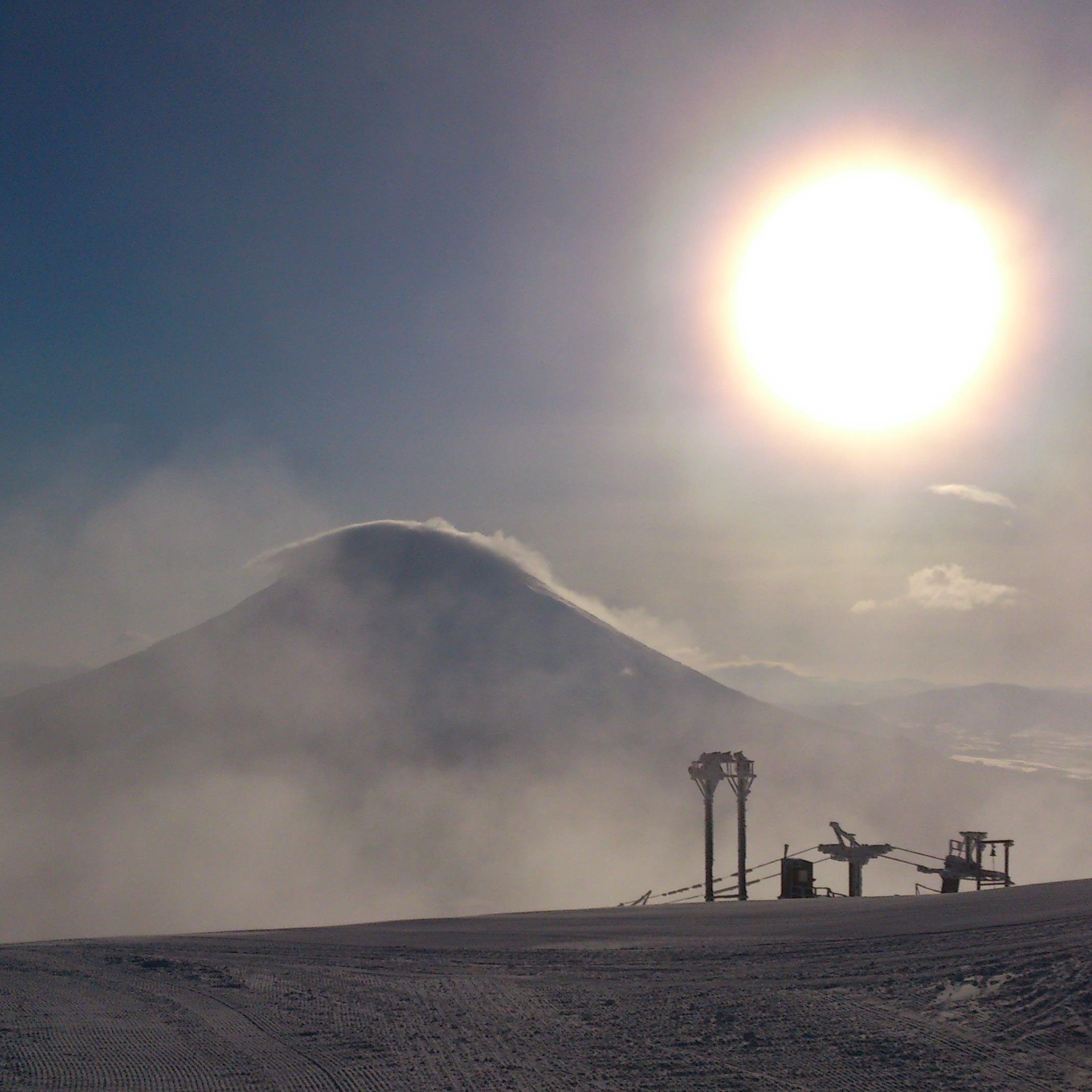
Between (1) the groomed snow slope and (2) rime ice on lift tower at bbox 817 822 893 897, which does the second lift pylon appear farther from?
(1) the groomed snow slope

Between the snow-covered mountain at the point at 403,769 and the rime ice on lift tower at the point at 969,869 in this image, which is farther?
the snow-covered mountain at the point at 403,769

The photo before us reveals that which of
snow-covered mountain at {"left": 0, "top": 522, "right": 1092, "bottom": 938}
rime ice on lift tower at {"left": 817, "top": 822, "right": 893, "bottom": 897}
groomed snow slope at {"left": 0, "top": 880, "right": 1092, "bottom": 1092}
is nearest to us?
groomed snow slope at {"left": 0, "top": 880, "right": 1092, "bottom": 1092}

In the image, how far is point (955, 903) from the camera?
2109cm

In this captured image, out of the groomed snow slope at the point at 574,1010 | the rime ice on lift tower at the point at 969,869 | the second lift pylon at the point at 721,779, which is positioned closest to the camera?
the groomed snow slope at the point at 574,1010

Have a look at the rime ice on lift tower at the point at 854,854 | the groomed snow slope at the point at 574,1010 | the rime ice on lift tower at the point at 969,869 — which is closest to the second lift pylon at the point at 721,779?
the rime ice on lift tower at the point at 854,854

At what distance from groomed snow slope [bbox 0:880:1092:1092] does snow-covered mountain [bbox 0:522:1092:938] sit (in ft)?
200

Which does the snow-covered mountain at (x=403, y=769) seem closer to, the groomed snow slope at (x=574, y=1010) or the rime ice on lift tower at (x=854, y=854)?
the rime ice on lift tower at (x=854, y=854)

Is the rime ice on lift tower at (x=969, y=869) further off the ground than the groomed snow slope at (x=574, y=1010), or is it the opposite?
the rime ice on lift tower at (x=969, y=869)

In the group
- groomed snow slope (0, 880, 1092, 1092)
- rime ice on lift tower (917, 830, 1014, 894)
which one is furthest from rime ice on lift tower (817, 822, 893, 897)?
groomed snow slope (0, 880, 1092, 1092)

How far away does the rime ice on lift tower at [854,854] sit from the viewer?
3591cm

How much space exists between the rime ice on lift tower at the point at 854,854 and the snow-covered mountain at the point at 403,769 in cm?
4584

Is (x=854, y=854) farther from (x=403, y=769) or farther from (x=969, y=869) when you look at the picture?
(x=403, y=769)

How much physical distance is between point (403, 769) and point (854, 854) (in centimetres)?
7485

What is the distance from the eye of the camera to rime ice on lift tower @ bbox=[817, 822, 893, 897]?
35906 mm
